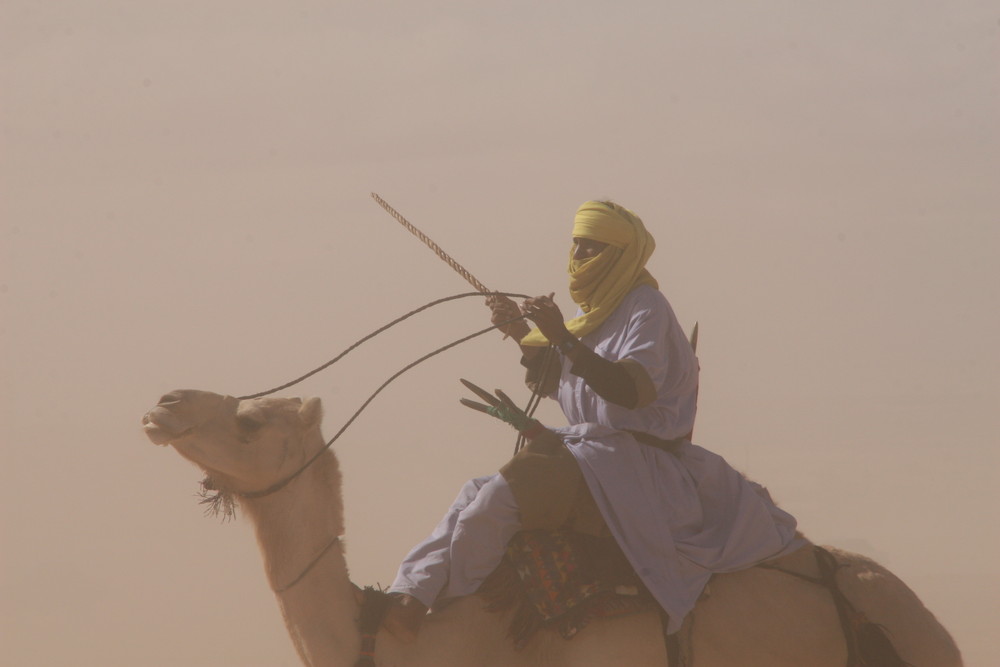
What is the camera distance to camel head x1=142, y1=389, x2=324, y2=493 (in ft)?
24.2

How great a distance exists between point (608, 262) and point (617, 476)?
996 mm

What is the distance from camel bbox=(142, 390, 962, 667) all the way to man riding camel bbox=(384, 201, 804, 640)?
0.14 metres

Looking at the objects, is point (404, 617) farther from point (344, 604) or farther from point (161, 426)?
point (161, 426)

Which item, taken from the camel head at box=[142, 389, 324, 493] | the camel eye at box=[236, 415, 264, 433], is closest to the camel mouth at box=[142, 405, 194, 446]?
the camel head at box=[142, 389, 324, 493]

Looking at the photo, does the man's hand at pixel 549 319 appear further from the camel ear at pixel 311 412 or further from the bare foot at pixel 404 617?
the bare foot at pixel 404 617

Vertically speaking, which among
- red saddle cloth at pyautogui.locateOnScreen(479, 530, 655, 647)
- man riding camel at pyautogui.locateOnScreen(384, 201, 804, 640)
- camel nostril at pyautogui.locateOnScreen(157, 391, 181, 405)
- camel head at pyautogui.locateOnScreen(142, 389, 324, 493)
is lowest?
red saddle cloth at pyautogui.locateOnScreen(479, 530, 655, 647)

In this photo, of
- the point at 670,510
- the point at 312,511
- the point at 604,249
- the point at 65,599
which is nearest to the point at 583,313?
the point at 604,249

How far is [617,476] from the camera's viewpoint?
7688mm

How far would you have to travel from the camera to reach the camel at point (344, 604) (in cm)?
750

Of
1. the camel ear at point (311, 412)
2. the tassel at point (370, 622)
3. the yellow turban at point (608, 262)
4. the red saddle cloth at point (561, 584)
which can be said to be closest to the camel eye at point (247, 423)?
the camel ear at point (311, 412)

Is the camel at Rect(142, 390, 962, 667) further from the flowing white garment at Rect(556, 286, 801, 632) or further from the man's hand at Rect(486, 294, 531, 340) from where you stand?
the man's hand at Rect(486, 294, 531, 340)

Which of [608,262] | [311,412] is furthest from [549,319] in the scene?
[311,412]

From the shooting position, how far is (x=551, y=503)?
300 inches

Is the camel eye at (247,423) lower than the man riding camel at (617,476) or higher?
higher
